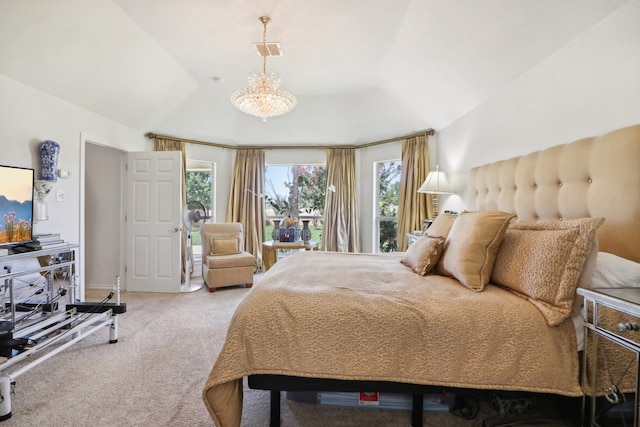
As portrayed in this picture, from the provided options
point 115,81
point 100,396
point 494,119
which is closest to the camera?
point 100,396

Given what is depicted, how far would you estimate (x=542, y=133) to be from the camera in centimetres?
230

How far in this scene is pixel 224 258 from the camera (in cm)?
434

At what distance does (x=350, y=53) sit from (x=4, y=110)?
10.9 ft

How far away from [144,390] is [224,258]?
2.47 metres

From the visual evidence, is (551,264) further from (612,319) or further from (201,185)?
(201,185)

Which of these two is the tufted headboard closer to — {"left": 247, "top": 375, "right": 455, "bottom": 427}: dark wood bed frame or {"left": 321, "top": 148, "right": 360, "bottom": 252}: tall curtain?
{"left": 247, "top": 375, "right": 455, "bottom": 427}: dark wood bed frame

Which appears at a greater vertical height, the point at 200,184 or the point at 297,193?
the point at 200,184

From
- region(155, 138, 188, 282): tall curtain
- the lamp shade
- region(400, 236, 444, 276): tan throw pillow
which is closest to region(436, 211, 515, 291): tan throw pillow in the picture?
region(400, 236, 444, 276): tan throw pillow

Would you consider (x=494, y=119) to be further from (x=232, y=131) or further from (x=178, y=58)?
(x=232, y=131)

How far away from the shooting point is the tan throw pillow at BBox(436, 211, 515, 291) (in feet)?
5.54

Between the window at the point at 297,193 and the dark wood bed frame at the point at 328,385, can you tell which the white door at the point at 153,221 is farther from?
the dark wood bed frame at the point at 328,385

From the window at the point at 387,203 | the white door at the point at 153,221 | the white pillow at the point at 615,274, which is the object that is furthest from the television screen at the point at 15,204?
the window at the point at 387,203

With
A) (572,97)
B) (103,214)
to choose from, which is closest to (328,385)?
(572,97)

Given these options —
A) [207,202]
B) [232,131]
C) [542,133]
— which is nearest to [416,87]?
[542,133]
